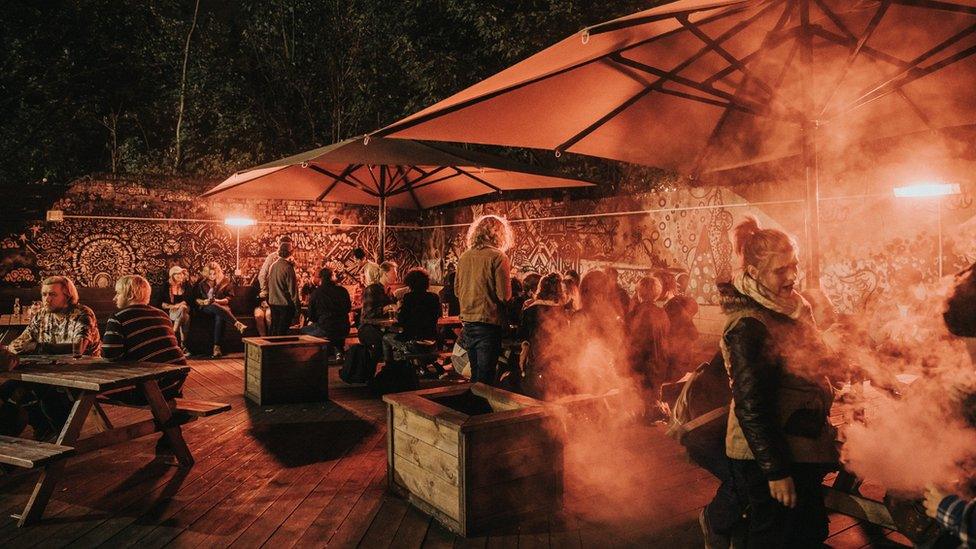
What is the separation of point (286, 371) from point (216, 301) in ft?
14.0

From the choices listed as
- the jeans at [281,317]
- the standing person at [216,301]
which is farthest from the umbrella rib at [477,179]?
the standing person at [216,301]

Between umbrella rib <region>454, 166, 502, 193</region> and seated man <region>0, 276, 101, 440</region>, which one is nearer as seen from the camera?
seated man <region>0, 276, 101, 440</region>

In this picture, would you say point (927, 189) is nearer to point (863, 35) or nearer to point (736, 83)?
point (736, 83)

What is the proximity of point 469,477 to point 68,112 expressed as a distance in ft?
65.2

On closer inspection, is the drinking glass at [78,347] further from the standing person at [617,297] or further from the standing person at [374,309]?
the standing person at [617,297]

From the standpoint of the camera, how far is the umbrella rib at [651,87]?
3.44 metres

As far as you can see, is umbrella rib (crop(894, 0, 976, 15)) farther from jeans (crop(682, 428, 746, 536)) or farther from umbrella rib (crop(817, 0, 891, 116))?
jeans (crop(682, 428, 746, 536))

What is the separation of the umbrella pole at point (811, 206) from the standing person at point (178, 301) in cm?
882

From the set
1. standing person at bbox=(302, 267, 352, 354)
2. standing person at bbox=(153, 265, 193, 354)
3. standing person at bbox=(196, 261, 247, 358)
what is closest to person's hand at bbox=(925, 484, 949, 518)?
standing person at bbox=(302, 267, 352, 354)

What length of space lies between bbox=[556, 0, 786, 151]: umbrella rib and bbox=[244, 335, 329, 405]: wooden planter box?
129 inches

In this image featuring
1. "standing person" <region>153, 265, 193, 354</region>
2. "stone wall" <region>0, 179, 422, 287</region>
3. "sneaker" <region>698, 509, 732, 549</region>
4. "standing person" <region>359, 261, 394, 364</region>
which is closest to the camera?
"sneaker" <region>698, 509, 732, 549</region>

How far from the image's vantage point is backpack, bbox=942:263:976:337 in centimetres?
202

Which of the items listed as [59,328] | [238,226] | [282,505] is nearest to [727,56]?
[282,505]

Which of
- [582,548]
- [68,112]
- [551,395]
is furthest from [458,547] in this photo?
[68,112]
